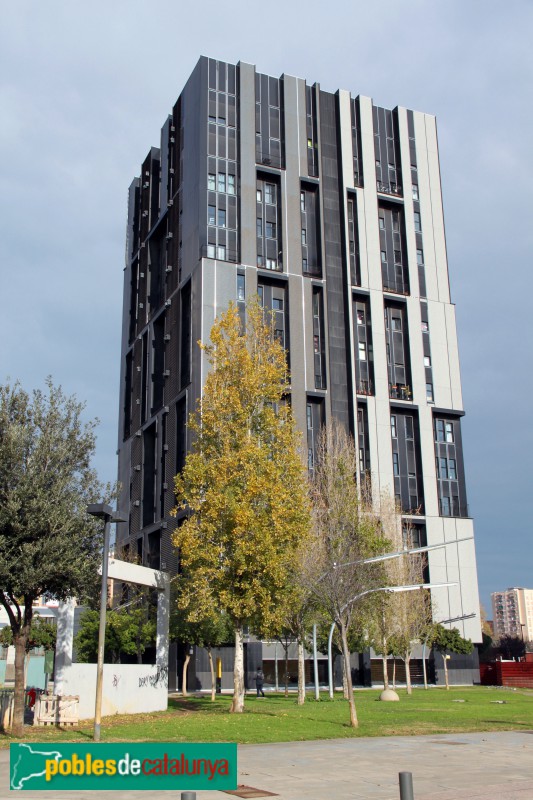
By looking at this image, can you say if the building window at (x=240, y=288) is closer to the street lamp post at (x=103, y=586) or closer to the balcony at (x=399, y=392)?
the balcony at (x=399, y=392)

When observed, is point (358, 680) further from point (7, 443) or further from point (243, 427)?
point (7, 443)

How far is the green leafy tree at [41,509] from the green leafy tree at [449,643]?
45.5 metres

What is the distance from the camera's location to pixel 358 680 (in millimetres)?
63688

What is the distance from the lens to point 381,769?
15094 mm

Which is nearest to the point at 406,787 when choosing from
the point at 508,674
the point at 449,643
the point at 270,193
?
the point at 449,643

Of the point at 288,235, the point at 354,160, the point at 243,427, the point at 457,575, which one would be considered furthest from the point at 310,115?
the point at 243,427

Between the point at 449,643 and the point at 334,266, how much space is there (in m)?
34.0

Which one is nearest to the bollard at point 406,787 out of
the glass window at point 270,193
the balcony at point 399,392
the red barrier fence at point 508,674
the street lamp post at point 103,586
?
the street lamp post at point 103,586

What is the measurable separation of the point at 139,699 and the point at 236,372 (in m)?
14.0

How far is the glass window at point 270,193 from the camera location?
2736 inches

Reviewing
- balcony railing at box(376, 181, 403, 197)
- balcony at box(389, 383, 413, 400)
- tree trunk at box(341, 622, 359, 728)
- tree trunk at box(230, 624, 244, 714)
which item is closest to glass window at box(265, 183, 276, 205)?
balcony railing at box(376, 181, 403, 197)

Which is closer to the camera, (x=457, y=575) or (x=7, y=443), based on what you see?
(x=7, y=443)

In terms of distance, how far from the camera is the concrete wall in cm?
2750

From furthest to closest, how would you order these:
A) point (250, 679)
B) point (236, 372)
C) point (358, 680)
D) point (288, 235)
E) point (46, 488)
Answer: point (288, 235) < point (358, 680) < point (250, 679) < point (236, 372) < point (46, 488)
